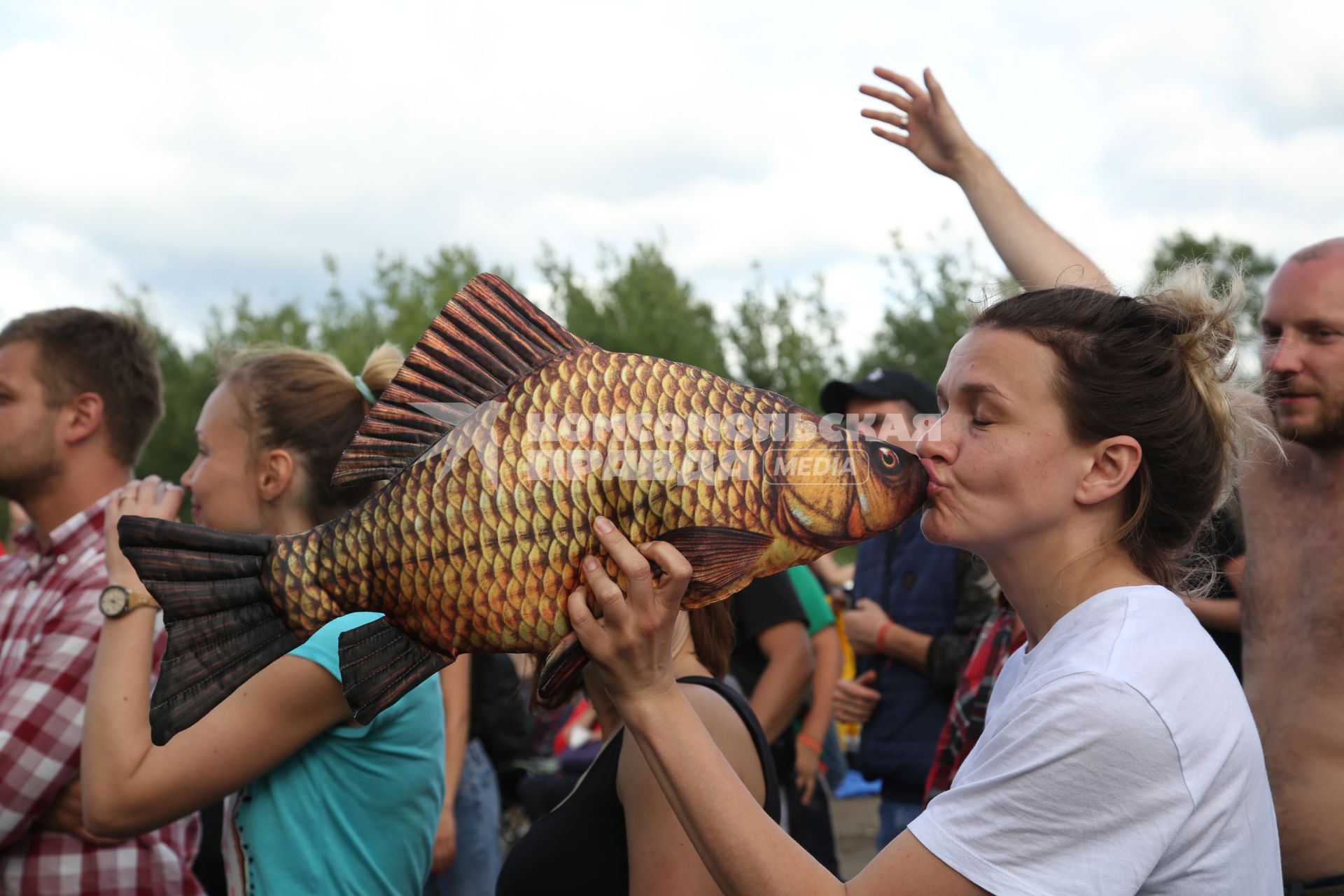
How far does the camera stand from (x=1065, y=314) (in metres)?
1.61

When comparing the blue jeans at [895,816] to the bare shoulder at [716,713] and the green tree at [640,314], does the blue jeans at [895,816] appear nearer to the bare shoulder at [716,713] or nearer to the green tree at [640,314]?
the bare shoulder at [716,713]

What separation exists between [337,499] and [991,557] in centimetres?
129

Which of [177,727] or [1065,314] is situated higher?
[1065,314]

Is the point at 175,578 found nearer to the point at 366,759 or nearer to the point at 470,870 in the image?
the point at 366,759

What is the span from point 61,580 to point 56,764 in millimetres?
527

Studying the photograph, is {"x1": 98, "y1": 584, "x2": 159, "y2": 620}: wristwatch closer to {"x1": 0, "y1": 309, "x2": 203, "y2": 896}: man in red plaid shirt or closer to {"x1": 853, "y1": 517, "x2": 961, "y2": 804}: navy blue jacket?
{"x1": 0, "y1": 309, "x2": 203, "y2": 896}: man in red plaid shirt

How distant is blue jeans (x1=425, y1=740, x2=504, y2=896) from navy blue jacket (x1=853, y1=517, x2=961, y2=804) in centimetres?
147

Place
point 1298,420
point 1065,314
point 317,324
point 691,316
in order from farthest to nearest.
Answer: point 317,324 → point 691,316 → point 1298,420 → point 1065,314

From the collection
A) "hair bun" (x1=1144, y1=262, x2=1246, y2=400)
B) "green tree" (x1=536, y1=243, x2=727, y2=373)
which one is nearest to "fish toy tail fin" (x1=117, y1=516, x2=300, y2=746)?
"hair bun" (x1=1144, y1=262, x2=1246, y2=400)

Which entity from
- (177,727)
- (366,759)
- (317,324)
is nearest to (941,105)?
(366,759)

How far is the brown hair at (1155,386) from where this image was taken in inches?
61.0

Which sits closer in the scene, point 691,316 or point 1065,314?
point 1065,314

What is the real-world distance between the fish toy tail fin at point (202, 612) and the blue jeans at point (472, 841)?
9.64 feet

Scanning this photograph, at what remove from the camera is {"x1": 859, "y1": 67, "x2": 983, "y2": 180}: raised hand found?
2.72 meters
